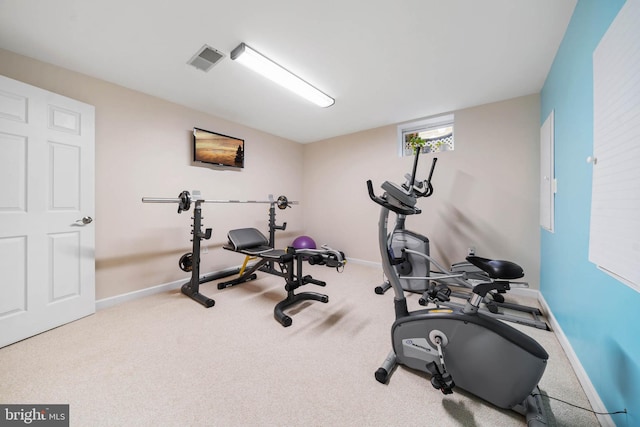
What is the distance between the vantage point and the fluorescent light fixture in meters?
2.01

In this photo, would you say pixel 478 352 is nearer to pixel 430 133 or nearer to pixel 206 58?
pixel 206 58

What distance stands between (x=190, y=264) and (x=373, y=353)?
256cm

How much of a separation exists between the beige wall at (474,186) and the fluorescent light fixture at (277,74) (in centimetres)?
161

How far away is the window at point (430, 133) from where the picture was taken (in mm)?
3449

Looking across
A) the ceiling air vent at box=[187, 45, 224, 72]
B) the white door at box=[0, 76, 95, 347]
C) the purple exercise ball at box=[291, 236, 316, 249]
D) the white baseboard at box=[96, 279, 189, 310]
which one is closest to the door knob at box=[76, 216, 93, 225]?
the white door at box=[0, 76, 95, 347]

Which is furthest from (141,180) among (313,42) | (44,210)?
(313,42)

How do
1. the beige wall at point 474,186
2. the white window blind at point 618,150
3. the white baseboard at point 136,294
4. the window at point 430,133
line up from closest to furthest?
the white window blind at point 618,150 → the white baseboard at point 136,294 → the beige wall at point 474,186 → the window at point 430,133

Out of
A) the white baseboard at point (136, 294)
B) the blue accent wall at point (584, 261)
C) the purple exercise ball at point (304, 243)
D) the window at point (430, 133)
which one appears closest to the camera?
the blue accent wall at point (584, 261)

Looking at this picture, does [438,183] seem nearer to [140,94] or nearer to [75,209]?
→ [140,94]

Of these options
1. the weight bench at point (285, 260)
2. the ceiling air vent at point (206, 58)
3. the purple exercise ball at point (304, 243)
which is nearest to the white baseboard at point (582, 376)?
the weight bench at point (285, 260)

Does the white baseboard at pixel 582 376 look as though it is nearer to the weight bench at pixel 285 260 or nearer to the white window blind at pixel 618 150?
the white window blind at pixel 618 150

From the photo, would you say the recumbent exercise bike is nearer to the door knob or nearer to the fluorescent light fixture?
the fluorescent light fixture

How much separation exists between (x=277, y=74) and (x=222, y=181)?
1.99 metres

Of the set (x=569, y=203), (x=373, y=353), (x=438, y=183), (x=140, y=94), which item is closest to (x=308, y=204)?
→ (x=438, y=183)
